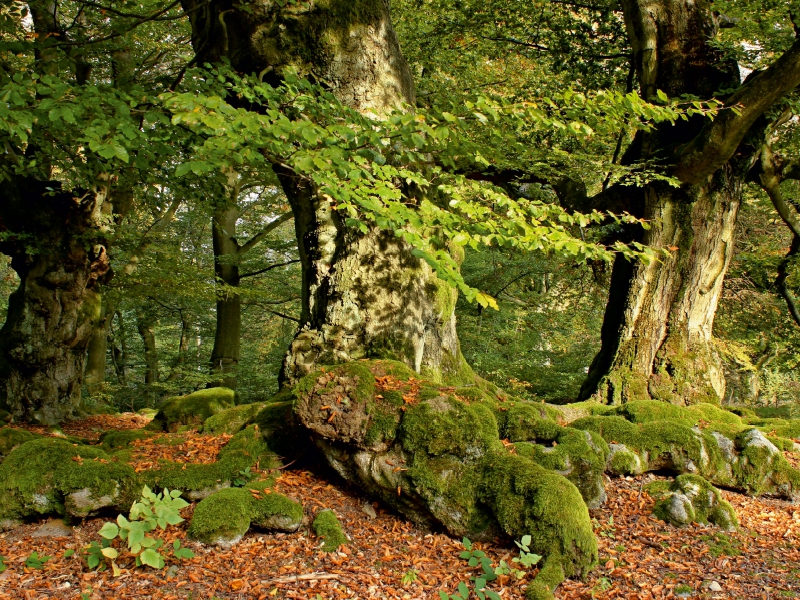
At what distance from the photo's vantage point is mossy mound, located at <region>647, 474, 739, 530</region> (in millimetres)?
3729

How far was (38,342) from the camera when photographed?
6.67 m

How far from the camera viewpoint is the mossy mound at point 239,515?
3221 mm

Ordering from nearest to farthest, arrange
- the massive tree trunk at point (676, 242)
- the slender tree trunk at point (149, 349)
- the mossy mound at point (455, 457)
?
1. the mossy mound at point (455, 457)
2. the massive tree trunk at point (676, 242)
3. the slender tree trunk at point (149, 349)

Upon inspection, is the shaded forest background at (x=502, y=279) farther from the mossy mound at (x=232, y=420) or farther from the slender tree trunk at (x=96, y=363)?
the mossy mound at (x=232, y=420)

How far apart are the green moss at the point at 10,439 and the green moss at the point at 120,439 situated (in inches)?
23.4

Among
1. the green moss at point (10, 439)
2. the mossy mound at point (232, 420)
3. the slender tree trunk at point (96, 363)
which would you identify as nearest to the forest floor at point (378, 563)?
the mossy mound at point (232, 420)

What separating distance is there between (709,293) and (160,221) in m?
12.5

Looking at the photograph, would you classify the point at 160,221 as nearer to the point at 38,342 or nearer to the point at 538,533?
the point at 38,342

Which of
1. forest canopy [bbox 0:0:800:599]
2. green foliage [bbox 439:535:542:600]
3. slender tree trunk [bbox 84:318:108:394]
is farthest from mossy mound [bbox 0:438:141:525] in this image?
slender tree trunk [bbox 84:318:108:394]

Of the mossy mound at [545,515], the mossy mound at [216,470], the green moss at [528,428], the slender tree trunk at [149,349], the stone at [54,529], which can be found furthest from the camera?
the slender tree trunk at [149,349]

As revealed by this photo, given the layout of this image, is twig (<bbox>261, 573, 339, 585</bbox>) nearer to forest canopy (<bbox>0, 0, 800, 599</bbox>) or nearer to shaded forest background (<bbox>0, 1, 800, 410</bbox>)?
forest canopy (<bbox>0, 0, 800, 599</bbox>)

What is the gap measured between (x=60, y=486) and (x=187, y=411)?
93.2 inches

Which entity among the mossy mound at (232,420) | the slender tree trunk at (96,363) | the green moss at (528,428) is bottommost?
the slender tree trunk at (96,363)

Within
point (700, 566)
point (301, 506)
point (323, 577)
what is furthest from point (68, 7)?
point (700, 566)
